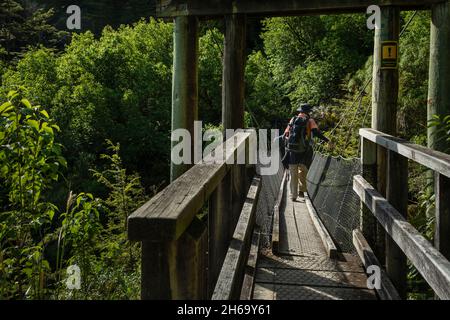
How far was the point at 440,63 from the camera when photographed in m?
4.79

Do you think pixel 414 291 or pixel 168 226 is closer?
pixel 168 226

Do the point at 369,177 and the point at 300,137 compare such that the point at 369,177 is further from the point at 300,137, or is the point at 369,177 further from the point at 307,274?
the point at 300,137

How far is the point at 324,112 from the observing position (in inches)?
611

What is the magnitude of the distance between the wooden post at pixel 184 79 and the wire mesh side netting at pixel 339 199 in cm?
184

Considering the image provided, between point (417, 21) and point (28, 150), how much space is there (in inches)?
455

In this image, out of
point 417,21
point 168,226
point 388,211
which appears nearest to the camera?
point 168,226

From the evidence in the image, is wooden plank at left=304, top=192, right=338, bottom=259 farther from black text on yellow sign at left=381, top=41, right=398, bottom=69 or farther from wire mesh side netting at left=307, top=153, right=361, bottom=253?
black text on yellow sign at left=381, top=41, right=398, bottom=69

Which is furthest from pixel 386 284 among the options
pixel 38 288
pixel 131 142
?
pixel 131 142

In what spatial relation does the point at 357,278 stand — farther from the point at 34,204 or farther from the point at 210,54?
the point at 210,54

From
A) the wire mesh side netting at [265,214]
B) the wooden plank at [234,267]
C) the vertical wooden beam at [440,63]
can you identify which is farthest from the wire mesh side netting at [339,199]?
the wooden plank at [234,267]

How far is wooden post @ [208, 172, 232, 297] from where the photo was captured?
238cm

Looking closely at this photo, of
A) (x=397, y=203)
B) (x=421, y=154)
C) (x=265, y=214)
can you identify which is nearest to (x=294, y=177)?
(x=265, y=214)

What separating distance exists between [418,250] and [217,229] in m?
0.96

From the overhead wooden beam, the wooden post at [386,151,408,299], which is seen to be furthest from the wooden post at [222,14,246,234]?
the wooden post at [386,151,408,299]
